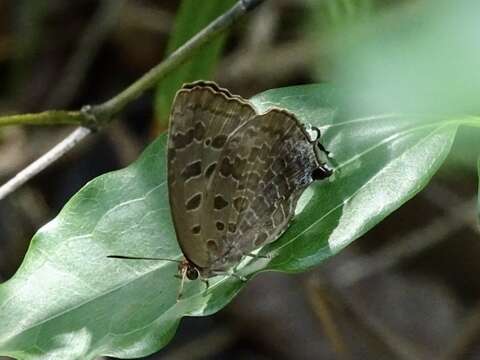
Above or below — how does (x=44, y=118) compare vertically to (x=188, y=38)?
above

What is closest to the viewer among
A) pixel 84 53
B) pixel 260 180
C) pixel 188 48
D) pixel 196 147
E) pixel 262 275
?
pixel 196 147

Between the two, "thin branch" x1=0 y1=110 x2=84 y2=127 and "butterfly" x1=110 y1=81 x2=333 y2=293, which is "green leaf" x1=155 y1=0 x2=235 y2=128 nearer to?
"thin branch" x1=0 y1=110 x2=84 y2=127

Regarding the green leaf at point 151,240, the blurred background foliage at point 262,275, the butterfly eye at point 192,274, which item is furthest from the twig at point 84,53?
the butterfly eye at point 192,274

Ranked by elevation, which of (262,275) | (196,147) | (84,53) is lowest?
(262,275)

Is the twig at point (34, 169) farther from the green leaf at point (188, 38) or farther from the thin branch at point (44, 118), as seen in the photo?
the green leaf at point (188, 38)

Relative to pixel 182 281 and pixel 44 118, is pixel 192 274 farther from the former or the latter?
pixel 44 118

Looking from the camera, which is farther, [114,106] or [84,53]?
[84,53]

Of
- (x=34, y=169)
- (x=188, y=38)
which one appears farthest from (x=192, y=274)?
(x=188, y=38)

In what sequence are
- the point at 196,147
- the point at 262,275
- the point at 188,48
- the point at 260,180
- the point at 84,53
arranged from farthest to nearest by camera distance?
1. the point at 84,53
2. the point at 262,275
3. the point at 188,48
4. the point at 260,180
5. the point at 196,147
